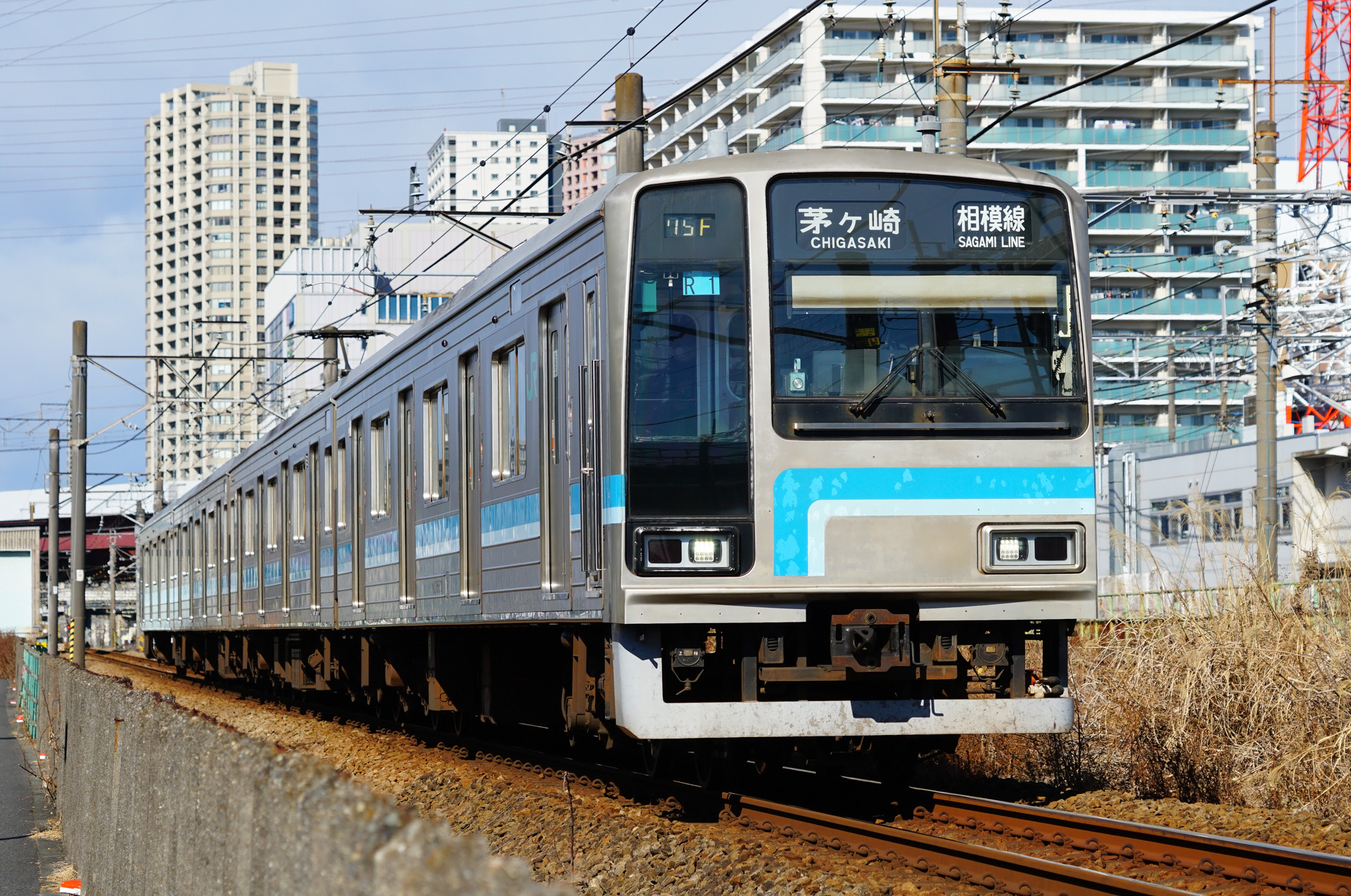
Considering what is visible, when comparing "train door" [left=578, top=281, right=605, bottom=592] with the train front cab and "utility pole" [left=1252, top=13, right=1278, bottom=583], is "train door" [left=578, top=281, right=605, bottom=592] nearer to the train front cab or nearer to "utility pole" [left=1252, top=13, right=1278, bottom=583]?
the train front cab

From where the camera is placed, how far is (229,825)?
12.8 feet

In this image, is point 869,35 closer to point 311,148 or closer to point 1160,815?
point 1160,815

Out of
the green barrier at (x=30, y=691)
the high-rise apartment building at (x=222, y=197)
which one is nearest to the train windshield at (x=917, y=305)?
the green barrier at (x=30, y=691)

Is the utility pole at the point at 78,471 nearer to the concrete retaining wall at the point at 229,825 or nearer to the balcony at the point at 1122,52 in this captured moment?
the concrete retaining wall at the point at 229,825

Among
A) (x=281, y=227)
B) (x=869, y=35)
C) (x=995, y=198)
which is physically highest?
(x=281, y=227)

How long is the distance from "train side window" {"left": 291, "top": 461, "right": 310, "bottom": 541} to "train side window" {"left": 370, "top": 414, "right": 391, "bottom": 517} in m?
3.24

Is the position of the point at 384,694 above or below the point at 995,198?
below

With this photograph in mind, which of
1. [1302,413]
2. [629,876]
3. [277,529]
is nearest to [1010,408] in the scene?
[629,876]

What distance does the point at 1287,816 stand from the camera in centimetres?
768

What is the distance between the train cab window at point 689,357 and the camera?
745cm

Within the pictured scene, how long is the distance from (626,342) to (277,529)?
39.8 ft

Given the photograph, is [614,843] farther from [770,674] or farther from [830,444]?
[830,444]

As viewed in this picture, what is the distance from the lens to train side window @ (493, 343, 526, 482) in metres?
9.46

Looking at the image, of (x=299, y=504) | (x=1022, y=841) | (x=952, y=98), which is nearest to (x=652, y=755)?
(x=1022, y=841)
